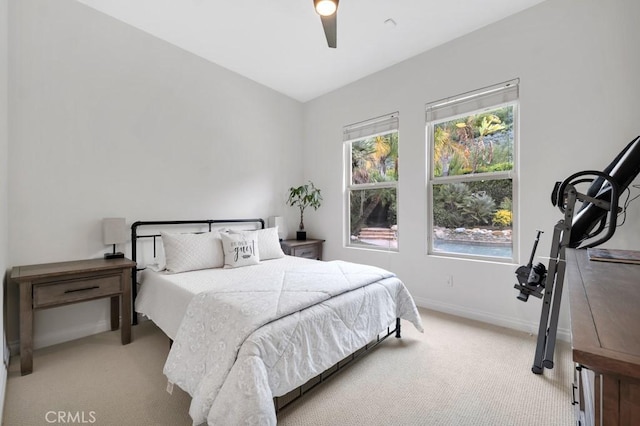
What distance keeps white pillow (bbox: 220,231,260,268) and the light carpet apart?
888mm

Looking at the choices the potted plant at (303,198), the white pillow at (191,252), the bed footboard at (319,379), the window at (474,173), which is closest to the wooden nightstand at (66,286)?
the white pillow at (191,252)

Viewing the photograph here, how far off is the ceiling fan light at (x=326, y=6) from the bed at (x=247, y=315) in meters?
1.77

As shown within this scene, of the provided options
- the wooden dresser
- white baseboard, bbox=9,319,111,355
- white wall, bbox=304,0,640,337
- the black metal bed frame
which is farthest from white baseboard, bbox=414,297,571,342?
white baseboard, bbox=9,319,111,355

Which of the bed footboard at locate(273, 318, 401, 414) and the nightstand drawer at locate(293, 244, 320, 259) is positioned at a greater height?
the nightstand drawer at locate(293, 244, 320, 259)

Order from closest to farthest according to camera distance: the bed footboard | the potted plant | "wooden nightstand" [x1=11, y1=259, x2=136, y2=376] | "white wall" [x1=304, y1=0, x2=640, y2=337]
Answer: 1. the bed footboard
2. "wooden nightstand" [x1=11, y1=259, x2=136, y2=376]
3. "white wall" [x1=304, y1=0, x2=640, y2=337]
4. the potted plant

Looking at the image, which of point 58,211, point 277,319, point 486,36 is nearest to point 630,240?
point 486,36

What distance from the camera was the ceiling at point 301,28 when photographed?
2527 mm

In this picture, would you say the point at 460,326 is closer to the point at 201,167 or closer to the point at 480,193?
the point at 480,193

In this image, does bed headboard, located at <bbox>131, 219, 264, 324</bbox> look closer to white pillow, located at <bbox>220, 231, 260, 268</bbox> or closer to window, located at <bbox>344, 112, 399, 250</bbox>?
white pillow, located at <bbox>220, 231, 260, 268</bbox>

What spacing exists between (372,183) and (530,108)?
1.86 m

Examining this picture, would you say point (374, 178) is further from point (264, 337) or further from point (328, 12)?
point (264, 337)

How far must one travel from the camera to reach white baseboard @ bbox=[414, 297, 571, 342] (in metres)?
2.52

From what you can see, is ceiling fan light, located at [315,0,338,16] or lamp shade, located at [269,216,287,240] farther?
lamp shade, located at [269,216,287,240]

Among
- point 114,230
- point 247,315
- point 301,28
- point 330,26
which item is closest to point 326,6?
point 330,26
